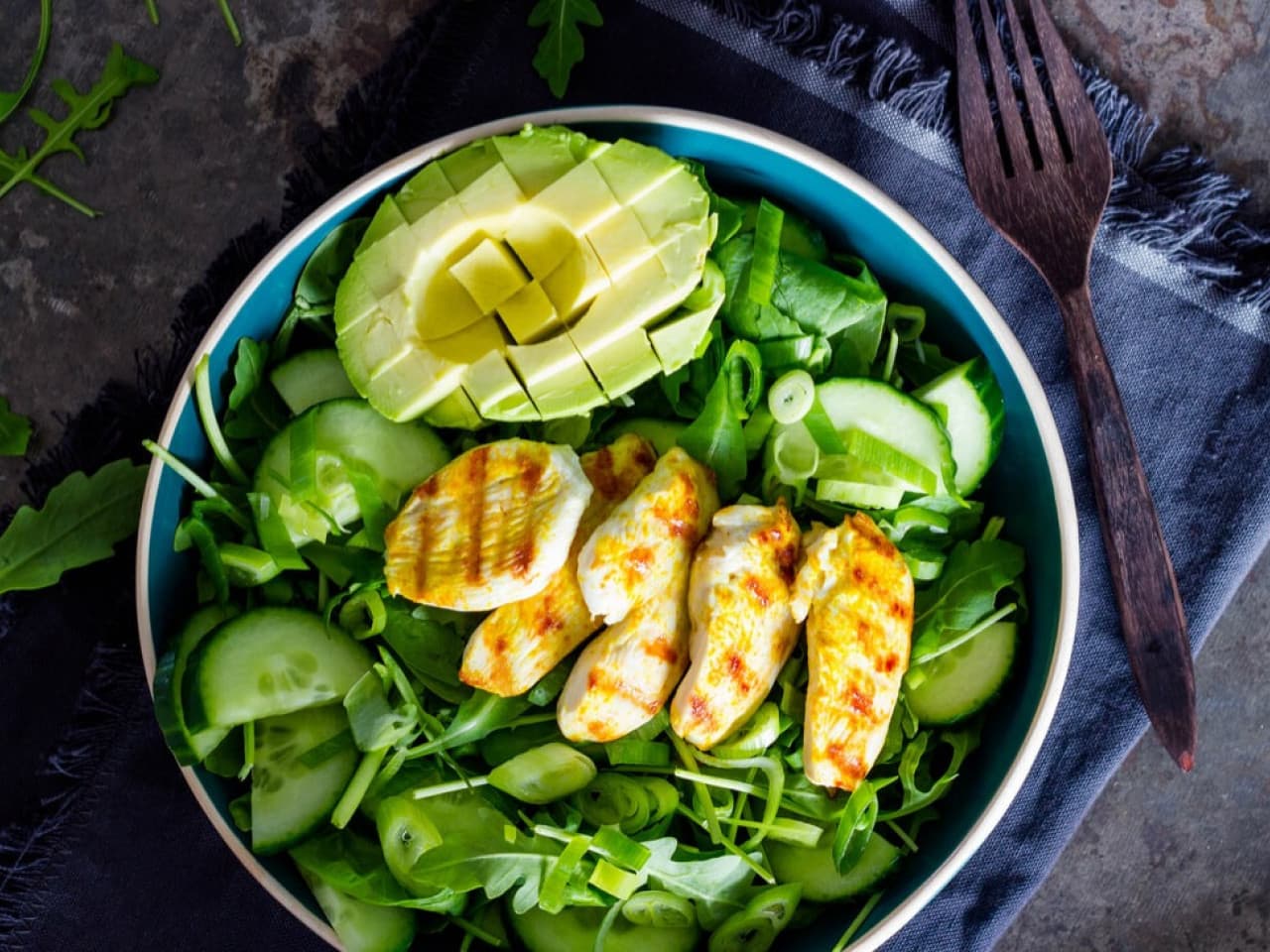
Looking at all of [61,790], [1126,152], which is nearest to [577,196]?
[1126,152]

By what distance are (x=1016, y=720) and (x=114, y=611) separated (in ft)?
5.81

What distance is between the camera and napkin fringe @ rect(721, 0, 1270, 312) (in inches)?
88.4

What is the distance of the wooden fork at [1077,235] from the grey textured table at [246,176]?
0.24 meters

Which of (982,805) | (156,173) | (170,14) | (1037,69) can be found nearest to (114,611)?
(156,173)

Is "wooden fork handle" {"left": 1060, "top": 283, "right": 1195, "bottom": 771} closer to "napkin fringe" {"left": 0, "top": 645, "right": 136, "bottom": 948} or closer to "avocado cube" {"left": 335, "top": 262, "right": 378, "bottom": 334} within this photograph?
"avocado cube" {"left": 335, "top": 262, "right": 378, "bottom": 334}

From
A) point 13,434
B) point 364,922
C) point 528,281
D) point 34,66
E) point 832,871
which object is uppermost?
point 34,66

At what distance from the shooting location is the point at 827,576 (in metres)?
1.89

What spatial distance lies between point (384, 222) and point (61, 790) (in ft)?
4.52

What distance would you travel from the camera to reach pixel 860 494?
1979 millimetres

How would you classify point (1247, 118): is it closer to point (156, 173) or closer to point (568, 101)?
point (568, 101)

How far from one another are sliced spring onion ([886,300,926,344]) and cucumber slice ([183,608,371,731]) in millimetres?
1133

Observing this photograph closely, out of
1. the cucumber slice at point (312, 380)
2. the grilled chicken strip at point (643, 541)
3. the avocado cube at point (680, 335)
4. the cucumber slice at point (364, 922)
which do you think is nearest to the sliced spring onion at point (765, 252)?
the avocado cube at point (680, 335)

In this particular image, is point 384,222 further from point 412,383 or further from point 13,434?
point 13,434

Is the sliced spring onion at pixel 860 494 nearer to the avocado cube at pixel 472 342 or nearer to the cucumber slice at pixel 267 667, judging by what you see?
the avocado cube at pixel 472 342
